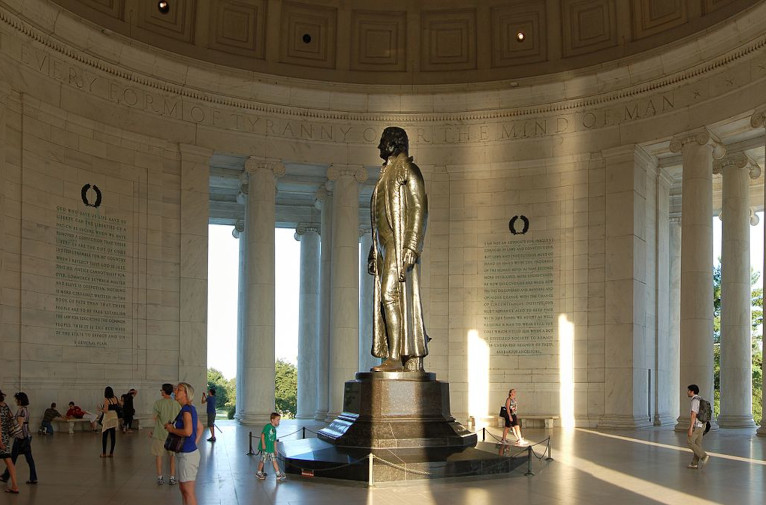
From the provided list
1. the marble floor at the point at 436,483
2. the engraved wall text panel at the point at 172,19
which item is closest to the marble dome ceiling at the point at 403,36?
the engraved wall text panel at the point at 172,19

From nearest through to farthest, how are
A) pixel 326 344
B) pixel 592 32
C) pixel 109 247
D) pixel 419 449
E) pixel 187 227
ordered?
pixel 419 449 → pixel 109 247 → pixel 187 227 → pixel 592 32 → pixel 326 344

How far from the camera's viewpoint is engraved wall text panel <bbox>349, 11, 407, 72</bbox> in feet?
119

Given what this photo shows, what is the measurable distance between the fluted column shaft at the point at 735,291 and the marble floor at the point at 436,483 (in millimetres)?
10947

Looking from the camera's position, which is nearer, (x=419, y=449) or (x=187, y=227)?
(x=419, y=449)

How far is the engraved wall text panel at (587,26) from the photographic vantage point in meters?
34.1

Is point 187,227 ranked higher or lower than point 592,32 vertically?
lower

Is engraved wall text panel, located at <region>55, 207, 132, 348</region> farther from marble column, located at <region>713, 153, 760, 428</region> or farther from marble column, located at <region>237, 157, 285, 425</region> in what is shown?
marble column, located at <region>713, 153, 760, 428</region>

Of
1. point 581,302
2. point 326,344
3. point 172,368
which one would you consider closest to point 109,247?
point 172,368

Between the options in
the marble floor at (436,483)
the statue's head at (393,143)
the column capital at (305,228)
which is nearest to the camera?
the marble floor at (436,483)

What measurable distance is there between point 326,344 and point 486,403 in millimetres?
8005

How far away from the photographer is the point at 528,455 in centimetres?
1783

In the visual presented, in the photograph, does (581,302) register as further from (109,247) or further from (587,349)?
(109,247)

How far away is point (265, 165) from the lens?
111ft

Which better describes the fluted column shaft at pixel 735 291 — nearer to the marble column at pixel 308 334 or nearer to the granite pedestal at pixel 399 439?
the marble column at pixel 308 334
